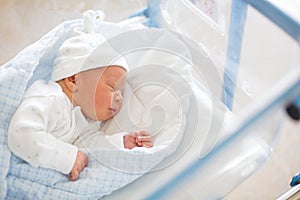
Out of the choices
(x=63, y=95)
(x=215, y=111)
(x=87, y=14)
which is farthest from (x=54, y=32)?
(x=215, y=111)

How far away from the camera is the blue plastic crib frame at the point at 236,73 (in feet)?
1.82

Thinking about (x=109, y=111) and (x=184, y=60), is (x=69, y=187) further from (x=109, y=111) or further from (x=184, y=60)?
(x=184, y=60)

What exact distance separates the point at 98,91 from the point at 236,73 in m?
0.31

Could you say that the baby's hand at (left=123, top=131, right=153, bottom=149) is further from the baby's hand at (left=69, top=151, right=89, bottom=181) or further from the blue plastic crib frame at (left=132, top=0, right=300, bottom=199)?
the blue plastic crib frame at (left=132, top=0, right=300, bottom=199)

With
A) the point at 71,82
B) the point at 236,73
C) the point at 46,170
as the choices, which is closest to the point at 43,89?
the point at 71,82

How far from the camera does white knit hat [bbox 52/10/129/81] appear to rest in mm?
960

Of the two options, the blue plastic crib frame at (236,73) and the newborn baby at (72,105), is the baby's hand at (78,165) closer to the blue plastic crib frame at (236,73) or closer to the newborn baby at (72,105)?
the newborn baby at (72,105)

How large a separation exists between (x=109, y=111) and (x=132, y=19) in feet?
1.22

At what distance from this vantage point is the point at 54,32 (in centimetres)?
107

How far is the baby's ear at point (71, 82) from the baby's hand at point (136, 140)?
0.15m

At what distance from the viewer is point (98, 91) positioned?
0.96 meters

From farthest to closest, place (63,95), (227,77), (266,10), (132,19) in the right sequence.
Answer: (132,19), (227,77), (63,95), (266,10)

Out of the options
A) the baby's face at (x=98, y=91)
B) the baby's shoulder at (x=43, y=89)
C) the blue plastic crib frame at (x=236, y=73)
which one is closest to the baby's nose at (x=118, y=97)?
the baby's face at (x=98, y=91)

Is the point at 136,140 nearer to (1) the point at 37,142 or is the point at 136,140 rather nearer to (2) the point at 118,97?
(2) the point at 118,97
